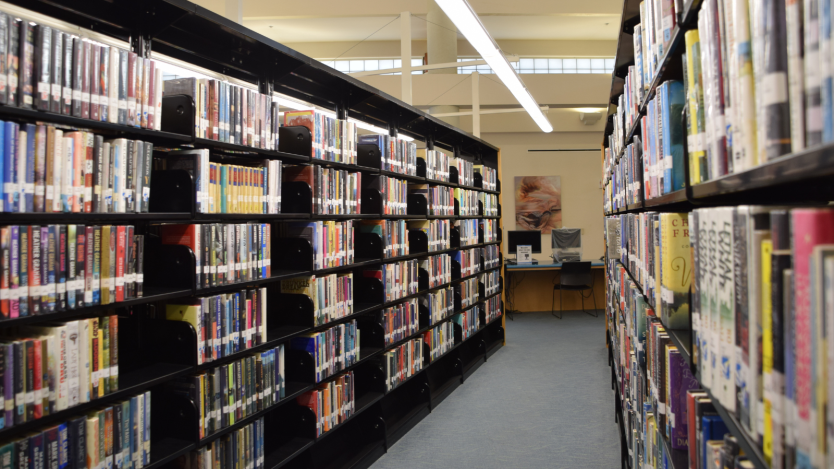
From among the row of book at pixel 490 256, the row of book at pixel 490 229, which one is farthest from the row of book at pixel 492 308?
the row of book at pixel 490 229

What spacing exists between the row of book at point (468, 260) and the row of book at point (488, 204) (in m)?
0.47

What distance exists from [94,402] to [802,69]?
74.4 inches

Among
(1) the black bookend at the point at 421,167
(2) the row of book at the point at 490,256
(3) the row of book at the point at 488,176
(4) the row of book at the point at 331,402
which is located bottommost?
(4) the row of book at the point at 331,402

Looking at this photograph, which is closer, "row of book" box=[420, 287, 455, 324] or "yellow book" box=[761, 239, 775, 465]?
"yellow book" box=[761, 239, 775, 465]

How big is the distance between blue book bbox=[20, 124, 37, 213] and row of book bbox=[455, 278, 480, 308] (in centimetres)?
392

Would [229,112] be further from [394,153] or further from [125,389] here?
[394,153]

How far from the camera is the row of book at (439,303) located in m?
4.30

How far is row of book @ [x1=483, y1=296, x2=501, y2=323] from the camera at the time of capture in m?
5.89

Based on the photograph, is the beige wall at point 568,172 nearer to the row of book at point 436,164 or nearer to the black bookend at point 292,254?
the row of book at point 436,164

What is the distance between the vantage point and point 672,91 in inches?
52.8

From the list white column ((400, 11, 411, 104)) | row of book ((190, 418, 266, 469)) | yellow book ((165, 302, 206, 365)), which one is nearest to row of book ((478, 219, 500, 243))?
white column ((400, 11, 411, 104))

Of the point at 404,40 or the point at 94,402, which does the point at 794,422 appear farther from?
the point at 404,40

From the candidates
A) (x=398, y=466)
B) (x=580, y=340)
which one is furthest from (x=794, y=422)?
(x=580, y=340)

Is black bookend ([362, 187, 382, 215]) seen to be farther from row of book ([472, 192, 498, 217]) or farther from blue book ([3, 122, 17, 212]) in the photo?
row of book ([472, 192, 498, 217])
